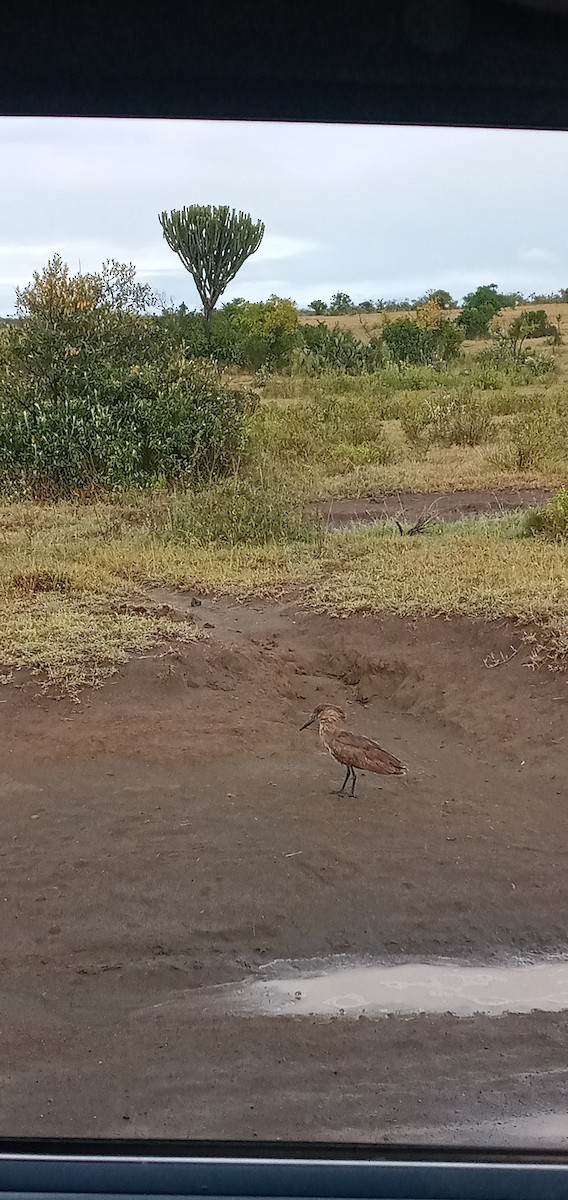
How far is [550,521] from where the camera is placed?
1.95 m

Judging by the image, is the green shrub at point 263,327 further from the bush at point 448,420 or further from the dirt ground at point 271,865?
the dirt ground at point 271,865

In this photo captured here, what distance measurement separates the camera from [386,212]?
1922 millimetres

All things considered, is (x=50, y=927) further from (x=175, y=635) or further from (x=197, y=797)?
(x=175, y=635)

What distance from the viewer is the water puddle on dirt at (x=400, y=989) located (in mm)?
1753

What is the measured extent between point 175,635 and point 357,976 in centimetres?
66

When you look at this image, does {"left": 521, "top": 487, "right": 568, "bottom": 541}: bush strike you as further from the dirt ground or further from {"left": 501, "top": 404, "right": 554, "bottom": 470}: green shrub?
the dirt ground

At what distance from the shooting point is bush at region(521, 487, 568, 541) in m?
1.95

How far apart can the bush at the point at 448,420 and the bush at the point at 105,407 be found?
320mm

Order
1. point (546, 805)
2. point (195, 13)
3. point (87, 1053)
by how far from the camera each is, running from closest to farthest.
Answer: point (195, 13) < point (87, 1053) < point (546, 805)

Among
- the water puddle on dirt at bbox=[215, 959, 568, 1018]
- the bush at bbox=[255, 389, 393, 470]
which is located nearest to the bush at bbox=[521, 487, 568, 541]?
the bush at bbox=[255, 389, 393, 470]

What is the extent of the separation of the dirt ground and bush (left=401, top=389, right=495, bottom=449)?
360 millimetres

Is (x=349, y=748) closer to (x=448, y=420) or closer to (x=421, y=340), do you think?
(x=448, y=420)

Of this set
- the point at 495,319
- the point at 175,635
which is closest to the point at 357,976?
the point at 175,635

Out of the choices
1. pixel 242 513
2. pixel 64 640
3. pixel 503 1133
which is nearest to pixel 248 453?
pixel 242 513
